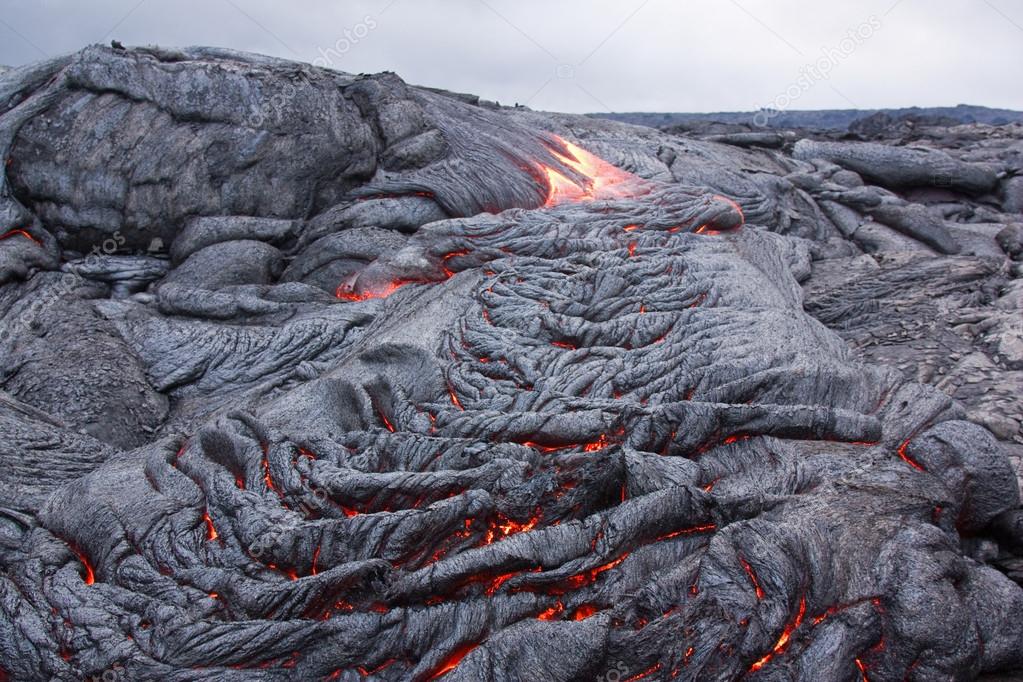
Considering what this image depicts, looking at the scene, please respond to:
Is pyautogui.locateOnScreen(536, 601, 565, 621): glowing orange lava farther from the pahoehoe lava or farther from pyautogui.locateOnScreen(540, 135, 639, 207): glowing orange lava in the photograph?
pyautogui.locateOnScreen(540, 135, 639, 207): glowing orange lava

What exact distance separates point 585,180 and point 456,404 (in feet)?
13.7

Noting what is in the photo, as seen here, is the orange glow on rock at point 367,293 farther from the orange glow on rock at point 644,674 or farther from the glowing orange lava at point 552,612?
the orange glow on rock at point 644,674

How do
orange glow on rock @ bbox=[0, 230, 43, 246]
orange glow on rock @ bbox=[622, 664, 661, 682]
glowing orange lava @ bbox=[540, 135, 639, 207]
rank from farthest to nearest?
glowing orange lava @ bbox=[540, 135, 639, 207] < orange glow on rock @ bbox=[0, 230, 43, 246] < orange glow on rock @ bbox=[622, 664, 661, 682]

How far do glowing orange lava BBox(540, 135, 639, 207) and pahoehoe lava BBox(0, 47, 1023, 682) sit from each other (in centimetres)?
6

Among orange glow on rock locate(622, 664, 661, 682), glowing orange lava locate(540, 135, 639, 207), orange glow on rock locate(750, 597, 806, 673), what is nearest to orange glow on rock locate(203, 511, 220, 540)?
orange glow on rock locate(622, 664, 661, 682)

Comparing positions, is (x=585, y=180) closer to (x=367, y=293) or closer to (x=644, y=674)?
(x=367, y=293)

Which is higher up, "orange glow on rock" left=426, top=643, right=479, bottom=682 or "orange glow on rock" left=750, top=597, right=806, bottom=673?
"orange glow on rock" left=750, top=597, right=806, bottom=673

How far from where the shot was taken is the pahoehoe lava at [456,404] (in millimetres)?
3850

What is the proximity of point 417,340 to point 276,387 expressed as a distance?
1.09 m

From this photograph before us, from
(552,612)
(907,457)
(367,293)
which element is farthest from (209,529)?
(907,457)

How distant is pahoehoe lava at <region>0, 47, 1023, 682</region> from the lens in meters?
3.85

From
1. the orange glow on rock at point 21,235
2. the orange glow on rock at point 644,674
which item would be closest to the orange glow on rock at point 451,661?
the orange glow on rock at point 644,674

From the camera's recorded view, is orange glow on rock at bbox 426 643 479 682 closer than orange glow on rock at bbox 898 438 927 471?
Yes

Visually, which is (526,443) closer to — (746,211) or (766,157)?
(746,211)
